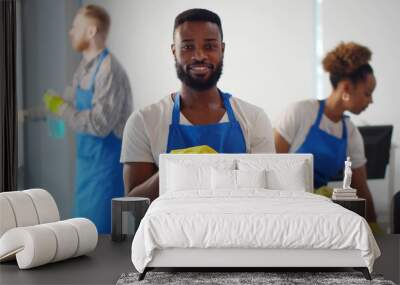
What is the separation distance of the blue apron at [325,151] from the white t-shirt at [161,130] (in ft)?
1.46

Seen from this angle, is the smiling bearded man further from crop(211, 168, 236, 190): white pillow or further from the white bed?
the white bed

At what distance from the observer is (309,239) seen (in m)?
5.37

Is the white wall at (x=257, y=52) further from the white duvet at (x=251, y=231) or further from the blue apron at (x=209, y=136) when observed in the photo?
the white duvet at (x=251, y=231)

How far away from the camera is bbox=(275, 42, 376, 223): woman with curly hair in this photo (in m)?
7.81

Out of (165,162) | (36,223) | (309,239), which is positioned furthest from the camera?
(165,162)

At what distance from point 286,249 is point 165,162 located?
2370 mm

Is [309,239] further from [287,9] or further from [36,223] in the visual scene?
[287,9]

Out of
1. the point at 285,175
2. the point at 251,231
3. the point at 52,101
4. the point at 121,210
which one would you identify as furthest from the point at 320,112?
the point at 52,101

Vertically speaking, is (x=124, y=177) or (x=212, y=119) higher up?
(x=212, y=119)

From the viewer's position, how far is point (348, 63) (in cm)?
790

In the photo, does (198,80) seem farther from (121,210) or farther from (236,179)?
(121,210)

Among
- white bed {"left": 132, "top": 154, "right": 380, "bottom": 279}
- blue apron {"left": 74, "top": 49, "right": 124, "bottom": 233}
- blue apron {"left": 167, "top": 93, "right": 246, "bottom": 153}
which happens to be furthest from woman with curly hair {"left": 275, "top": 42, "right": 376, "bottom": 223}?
white bed {"left": 132, "top": 154, "right": 380, "bottom": 279}

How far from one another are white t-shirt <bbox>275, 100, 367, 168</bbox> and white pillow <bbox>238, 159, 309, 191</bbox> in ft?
1.66

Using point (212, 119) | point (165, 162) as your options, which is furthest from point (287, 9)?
point (165, 162)
